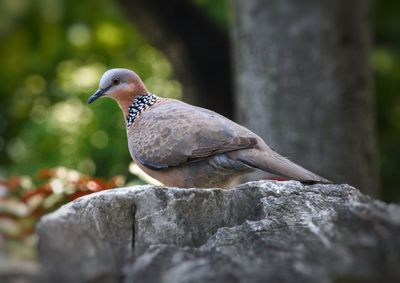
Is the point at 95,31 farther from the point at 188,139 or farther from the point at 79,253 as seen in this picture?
the point at 79,253

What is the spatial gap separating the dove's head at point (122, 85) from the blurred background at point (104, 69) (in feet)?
4.05

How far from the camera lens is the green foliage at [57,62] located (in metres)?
8.58

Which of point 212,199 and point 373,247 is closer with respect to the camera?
point 373,247

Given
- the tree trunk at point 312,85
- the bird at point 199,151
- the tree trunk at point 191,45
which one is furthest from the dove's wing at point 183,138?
the tree trunk at point 191,45

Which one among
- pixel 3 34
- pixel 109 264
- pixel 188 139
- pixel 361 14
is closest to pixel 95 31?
pixel 3 34

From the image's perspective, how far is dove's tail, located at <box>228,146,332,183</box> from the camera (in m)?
3.80

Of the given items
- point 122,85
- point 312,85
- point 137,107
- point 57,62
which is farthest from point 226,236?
point 57,62

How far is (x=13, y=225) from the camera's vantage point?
3.03m

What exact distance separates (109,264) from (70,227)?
0.23 meters

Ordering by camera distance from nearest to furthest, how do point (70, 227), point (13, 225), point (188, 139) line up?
point (70, 227) → point (13, 225) → point (188, 139)

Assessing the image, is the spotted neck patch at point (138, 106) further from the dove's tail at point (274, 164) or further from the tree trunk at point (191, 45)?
the tree trunk at point (191, 45)

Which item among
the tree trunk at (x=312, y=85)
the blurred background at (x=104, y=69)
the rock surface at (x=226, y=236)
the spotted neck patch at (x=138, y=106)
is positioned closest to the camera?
the rock surface at (x=226, y=236)

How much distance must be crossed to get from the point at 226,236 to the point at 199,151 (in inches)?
43.4

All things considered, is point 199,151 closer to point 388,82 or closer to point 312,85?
point 312,85
